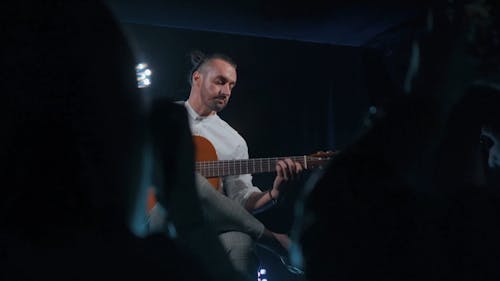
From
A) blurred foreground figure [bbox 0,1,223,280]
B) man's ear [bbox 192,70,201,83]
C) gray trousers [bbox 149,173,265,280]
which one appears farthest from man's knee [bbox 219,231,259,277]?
man's ear [bbox 192,70,201,83]

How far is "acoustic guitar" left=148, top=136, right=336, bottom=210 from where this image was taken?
2.36m

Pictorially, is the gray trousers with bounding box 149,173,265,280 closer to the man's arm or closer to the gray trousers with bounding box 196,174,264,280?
the gray trousers with bounding box 196,174,264,280

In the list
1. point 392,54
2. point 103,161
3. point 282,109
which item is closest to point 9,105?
point 103,161

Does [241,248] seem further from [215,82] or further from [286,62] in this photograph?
[286,62]

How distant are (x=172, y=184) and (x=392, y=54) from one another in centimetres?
346

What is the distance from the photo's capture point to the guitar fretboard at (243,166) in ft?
7.79

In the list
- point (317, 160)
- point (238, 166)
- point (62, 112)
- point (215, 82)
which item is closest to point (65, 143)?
point (62, 112)

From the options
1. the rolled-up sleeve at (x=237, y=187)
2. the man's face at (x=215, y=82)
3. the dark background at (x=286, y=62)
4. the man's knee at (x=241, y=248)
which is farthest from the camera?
the dark background at (x=286, y=62)

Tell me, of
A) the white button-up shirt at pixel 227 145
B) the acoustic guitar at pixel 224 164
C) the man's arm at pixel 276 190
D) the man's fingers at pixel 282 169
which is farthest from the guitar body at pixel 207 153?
the man's fingers at pixel 282 169

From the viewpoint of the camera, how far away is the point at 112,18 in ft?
0.99

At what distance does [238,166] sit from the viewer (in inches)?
98.7

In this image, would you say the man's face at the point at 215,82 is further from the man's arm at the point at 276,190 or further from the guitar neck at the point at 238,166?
the man's arm at the point at 276,190

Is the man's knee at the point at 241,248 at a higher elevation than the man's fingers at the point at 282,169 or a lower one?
lower

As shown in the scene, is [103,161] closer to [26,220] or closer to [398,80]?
[26,220]
